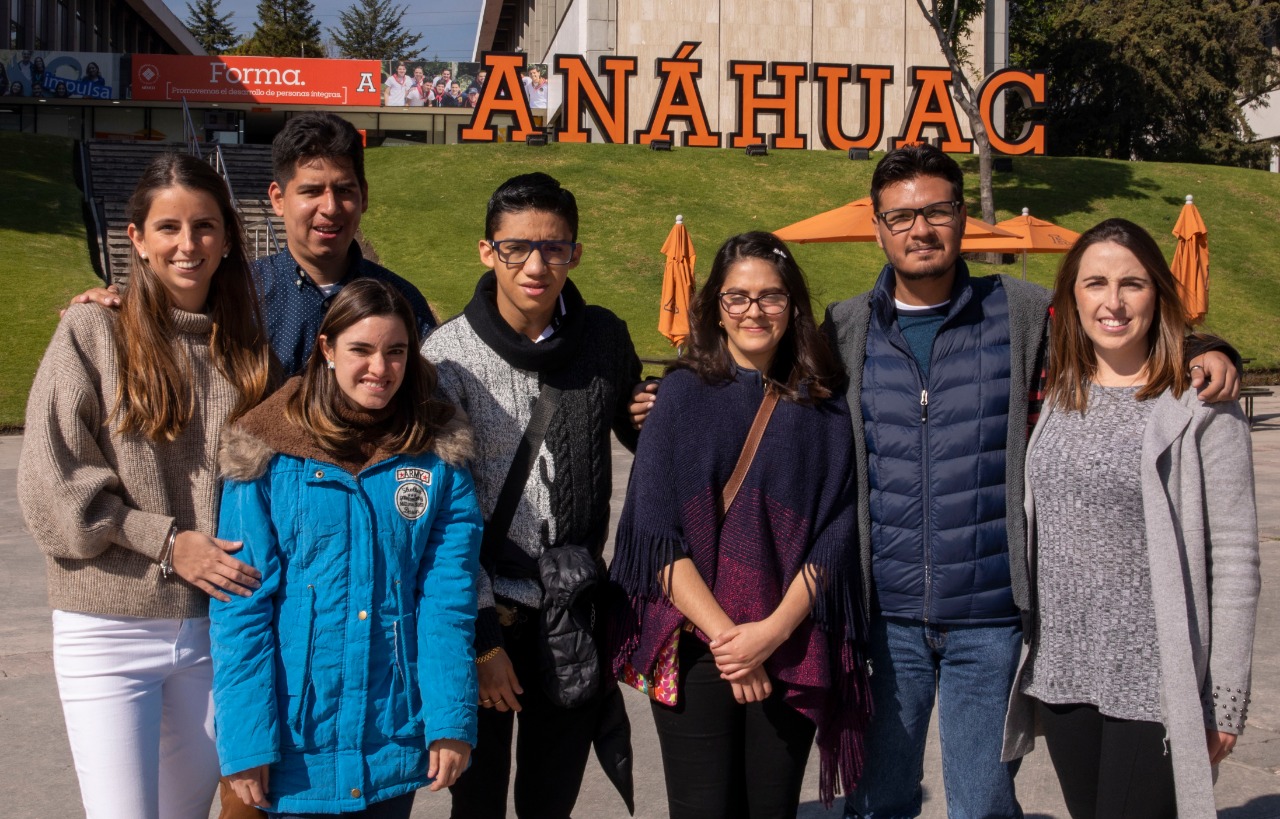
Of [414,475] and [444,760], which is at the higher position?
[414,475]

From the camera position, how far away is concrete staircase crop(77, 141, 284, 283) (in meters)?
19.8

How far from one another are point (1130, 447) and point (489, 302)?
5.72 feet

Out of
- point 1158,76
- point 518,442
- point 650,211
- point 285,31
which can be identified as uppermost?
point 285,31

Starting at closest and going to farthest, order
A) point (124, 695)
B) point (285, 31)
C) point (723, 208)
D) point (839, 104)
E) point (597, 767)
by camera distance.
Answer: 1. point (124, 695)
2. point (597, 767)
3. point (723, 208)
4. point (839, 104)
5. point (285, 31)

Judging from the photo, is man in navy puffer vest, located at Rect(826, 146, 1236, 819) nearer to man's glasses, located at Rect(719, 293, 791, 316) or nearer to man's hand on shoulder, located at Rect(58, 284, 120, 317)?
man's glasses, located at Rect(719, 293, 791, 316)

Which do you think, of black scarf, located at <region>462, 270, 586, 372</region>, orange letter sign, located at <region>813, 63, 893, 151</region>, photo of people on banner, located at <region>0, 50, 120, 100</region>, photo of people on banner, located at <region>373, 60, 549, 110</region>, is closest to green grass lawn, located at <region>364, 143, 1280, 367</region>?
orange letter sign, located at <region>813, 63, 893, 151</region>

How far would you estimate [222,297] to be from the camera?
115 inches

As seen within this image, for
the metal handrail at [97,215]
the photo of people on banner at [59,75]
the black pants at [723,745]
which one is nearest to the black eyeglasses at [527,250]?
the black pants at [723,745]

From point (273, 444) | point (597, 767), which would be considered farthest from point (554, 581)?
point (597, 767)

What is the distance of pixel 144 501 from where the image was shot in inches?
107

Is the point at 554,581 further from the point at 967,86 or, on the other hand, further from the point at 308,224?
the point at 967,86

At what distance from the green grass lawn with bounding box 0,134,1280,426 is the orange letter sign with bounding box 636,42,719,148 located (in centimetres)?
114

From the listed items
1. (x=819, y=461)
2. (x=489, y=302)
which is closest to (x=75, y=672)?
(x=489, y=302)

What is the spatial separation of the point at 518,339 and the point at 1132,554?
169cm
